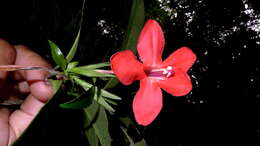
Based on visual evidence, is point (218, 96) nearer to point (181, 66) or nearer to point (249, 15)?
point (249, 15)

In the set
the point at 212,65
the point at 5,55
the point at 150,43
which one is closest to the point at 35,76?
the point at 5,55

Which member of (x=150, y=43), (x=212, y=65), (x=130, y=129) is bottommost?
(x=212, y=65)

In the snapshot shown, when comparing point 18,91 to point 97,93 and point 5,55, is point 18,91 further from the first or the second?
point 97,93

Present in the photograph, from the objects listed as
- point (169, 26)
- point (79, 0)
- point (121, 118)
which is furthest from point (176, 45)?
point (121, 118)

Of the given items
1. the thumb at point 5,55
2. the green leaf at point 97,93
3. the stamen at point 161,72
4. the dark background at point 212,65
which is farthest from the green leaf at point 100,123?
the dark background at point 212,65

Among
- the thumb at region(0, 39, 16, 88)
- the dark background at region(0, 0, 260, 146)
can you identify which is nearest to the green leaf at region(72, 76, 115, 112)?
the thumb at region(0, 39, 16, 88)

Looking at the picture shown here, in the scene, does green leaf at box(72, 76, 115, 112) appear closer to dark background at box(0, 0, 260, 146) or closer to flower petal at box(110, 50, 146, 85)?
flower petal at box(110, 50, 146, 85)
